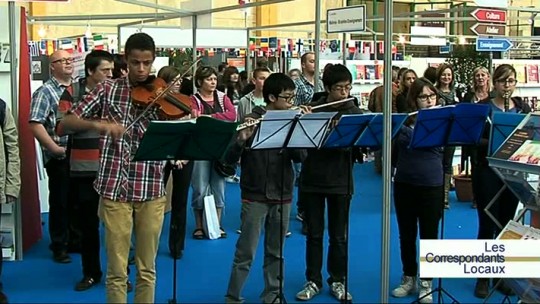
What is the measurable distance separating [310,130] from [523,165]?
1.10 metres

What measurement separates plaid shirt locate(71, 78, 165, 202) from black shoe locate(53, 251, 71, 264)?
2211 millimetres

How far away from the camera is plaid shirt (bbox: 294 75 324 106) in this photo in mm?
7034

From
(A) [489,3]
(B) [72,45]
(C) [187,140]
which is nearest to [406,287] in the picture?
(A) [489,3]

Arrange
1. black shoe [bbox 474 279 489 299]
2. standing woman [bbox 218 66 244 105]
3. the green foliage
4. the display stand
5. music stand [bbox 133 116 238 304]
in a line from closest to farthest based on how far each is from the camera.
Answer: music stand [bbox 133 116 238 304], the display stand, black shoe [bbox 474 279 489 299], standing woman [bbox 218 66 244 105], the green foliage

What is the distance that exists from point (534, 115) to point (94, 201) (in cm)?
276

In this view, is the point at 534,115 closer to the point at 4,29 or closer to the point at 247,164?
the point at 247,164

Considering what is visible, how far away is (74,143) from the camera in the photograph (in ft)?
16.1

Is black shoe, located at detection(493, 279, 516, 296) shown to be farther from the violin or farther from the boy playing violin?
the violin

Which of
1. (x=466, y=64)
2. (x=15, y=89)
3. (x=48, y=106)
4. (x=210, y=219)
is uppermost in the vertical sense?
(x=466, y=64)

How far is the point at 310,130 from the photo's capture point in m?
3.94

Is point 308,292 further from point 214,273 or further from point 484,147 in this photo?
point 484,147

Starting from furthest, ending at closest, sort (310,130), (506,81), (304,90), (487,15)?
(487,15) → (304,90) → (506,81) → (310,130)

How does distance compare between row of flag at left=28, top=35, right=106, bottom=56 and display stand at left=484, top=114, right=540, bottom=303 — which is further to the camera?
row of flag at left=28, top=35, right=106, bottom=56

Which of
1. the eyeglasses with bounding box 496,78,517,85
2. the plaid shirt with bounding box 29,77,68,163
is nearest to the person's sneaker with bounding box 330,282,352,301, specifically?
the eyeglasses with bounding box 496,78,517,85
